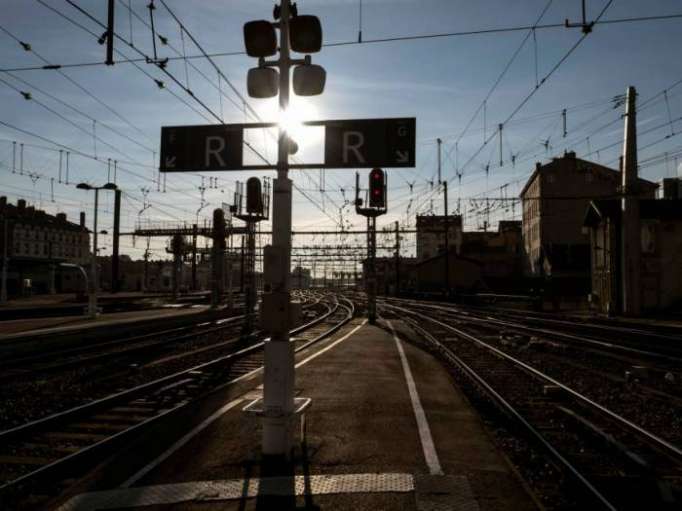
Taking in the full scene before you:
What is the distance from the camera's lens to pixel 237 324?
28781mm

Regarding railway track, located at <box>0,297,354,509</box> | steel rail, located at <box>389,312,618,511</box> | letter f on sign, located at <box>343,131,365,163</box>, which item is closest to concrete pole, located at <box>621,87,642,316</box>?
steel rail, located at <box>389,312,618,511</box>

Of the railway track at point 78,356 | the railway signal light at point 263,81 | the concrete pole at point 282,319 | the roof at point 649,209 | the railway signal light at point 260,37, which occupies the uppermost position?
the roof at point 649,209

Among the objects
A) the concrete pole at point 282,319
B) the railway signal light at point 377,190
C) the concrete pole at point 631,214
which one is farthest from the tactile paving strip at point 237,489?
the concrete pole at point 631,214

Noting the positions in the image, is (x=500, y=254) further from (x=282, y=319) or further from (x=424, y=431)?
(x=282, y=319)

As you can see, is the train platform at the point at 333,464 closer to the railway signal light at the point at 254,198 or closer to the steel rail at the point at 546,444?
the steel rail at the point at 546,444

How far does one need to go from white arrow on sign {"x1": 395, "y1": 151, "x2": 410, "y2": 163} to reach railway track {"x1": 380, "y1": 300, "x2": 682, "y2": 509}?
11.9 ft

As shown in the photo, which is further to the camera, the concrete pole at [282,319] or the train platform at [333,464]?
the concrete pole at [282,319]

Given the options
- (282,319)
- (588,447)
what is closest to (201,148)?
(282,319)

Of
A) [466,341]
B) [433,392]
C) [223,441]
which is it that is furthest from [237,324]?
[223,441]

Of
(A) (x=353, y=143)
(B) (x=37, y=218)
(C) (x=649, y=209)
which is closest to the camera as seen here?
(A) (x=353, y=143)

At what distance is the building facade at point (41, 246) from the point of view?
61938 millimetres

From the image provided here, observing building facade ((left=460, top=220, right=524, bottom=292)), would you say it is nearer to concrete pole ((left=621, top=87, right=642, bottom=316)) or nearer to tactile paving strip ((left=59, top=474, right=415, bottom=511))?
concrete pole ((left=621, top=87, right=642, bottom=316))

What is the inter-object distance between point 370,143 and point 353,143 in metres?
0.20

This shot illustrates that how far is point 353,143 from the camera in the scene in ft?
22.9
